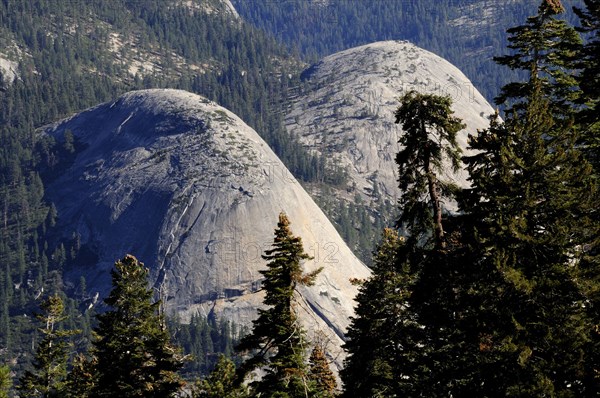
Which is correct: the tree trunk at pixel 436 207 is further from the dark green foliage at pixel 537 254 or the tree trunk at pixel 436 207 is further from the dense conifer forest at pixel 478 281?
the dark green foliage at pixel 537 254

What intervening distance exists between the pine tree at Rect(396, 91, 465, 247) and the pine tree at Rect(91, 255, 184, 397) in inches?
563

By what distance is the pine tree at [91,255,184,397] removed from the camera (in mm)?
37438

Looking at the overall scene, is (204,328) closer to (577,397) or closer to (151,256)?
(151,256)

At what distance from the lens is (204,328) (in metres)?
154

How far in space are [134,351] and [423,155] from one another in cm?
1750

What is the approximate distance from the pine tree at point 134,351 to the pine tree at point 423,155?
1430cm

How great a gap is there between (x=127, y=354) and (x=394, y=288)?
1206 cm

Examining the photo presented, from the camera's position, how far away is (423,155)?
26156 millimetres

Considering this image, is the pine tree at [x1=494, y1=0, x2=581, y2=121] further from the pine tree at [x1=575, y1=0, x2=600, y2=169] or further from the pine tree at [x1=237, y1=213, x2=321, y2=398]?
the pine tree at [x1=237, y1=213, x2=321, y2=398]

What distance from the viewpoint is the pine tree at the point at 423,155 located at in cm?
2588

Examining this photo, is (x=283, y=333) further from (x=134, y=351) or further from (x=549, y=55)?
(x=549, y=55)

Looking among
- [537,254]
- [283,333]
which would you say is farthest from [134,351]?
[537,254]

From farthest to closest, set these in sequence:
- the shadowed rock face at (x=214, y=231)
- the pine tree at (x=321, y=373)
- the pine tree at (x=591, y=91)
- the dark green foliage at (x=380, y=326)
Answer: the shadowed rock face at (x=214, y=231) < the pine tree at (x=321, y=373) < the dark green foliage at (x=380, y=326) < the pine tree at (x=591, y=91)

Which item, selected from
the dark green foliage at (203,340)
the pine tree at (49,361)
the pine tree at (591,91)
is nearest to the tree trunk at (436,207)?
the pine tree at (591,91)
